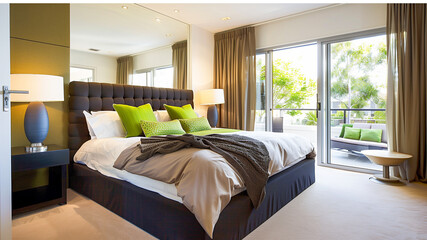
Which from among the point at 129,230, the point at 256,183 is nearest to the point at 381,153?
the point at 256,183

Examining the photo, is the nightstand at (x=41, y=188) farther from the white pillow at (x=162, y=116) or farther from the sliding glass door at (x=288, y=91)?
the sliding glass door at (x=288, y=91)

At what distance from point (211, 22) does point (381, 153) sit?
350 centimetres

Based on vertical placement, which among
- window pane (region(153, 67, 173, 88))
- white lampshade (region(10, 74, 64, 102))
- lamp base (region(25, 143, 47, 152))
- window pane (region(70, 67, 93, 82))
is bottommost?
lamp base (region(25, 143, 47, 152))

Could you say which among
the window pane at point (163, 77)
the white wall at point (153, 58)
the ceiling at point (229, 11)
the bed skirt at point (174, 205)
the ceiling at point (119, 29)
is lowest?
the bed skirt at point (174, 205)

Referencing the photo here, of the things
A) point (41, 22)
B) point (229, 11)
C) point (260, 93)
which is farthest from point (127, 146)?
point (260, 93)

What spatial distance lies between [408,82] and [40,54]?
4590mm

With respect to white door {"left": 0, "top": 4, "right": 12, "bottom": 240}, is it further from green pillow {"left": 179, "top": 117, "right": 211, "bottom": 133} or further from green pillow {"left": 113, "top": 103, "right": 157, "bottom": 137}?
green pillow {"left": 179, "top": 117, "right": 211, "bottom": 133}

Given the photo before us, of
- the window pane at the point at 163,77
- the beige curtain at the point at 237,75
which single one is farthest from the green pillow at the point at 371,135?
the window pane at the point at 163,77

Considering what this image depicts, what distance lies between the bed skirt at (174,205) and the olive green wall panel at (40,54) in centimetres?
44

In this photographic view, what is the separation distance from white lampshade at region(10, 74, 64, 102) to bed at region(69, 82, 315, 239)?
22.2 inches

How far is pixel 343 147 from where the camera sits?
410 cm

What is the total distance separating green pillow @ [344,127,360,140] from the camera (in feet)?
12.9

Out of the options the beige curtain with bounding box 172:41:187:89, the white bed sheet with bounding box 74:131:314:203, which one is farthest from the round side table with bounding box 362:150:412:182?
the beige curtain with bounding box 172:41:187:89

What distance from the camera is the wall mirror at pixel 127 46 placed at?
10.3ft
